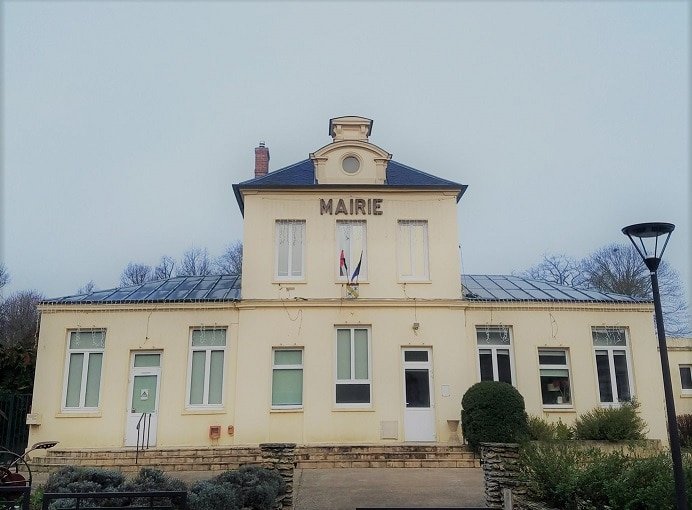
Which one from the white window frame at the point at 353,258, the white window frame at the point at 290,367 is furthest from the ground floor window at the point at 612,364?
the white window frame at the point at 290,367

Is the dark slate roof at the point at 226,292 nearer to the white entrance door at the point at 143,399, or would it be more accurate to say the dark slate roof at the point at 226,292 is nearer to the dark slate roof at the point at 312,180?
the white entrance door at the point at 143,399

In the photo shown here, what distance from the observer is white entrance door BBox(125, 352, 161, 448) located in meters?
16.3

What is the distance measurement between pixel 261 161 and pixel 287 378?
7803 mm

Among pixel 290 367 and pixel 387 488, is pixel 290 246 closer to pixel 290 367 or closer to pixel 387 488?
pixel 290 367

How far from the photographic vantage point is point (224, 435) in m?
16.4

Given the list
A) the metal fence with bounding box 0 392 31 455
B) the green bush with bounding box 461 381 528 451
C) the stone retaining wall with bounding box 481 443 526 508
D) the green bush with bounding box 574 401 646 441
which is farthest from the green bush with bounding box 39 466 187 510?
the green bush with bounding box 574 401 646 441

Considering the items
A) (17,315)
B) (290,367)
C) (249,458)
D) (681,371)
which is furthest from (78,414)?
(17,315)

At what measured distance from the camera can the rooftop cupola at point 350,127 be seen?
1900cm

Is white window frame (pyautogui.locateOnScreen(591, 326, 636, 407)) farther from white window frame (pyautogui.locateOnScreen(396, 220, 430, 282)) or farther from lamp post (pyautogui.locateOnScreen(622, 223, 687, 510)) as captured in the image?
lamp post (pyautogui.locateOnScreen(622, 223, 687, 510))

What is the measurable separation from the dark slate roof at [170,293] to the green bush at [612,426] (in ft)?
32.5

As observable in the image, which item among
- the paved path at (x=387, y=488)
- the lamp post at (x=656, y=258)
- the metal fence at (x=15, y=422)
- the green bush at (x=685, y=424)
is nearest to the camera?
the lamp post at (x=656, y=258)

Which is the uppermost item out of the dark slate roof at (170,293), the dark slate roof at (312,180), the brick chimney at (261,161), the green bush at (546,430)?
the brick chimney at (261,161)

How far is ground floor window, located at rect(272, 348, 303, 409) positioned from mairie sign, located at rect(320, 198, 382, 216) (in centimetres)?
415

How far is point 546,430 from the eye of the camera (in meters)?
15.5
